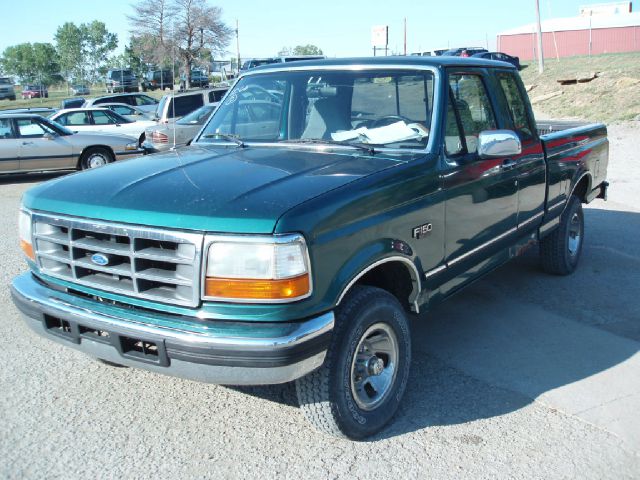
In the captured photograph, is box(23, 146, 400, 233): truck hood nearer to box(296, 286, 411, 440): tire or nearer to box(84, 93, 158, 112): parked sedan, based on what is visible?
box(296, 286, 411, 440): tire

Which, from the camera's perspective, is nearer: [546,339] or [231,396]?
[231,396]

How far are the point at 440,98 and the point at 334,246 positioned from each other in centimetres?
157

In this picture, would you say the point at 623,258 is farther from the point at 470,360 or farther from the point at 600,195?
the point at 470,360

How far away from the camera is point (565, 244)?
6.02 metres

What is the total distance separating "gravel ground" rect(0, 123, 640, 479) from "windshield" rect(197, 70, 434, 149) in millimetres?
1585

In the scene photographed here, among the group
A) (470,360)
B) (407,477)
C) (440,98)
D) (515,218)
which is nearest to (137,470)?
(407,477)

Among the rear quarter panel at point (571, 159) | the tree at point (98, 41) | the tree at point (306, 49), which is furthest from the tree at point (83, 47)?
the rear quarter panel at point (571, 159)

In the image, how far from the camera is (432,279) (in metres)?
3.83

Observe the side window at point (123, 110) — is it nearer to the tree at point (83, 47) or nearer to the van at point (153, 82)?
the van at point (153, 82)

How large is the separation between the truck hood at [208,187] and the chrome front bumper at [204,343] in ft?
1.50

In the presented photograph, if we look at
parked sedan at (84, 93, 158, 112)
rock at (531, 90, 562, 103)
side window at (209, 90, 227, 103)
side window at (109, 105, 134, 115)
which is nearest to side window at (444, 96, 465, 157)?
side window at (209, 90, 227, 103)

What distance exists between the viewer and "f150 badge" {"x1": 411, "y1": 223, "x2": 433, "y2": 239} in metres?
3.58

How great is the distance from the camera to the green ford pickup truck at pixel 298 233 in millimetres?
2848

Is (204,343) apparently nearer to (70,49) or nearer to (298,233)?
(298,233)
